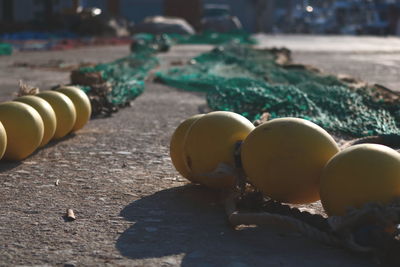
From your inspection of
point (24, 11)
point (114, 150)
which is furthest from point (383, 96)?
point (24, 11)

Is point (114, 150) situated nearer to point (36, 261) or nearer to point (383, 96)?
point (36, 261)

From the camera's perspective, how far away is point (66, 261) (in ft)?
8.55

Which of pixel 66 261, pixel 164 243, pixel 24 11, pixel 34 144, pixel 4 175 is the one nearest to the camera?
pixel 66 261

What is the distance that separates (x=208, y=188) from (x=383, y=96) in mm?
3411

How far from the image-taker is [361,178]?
2773mm

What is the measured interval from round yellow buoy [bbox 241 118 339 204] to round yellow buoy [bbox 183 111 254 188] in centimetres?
23

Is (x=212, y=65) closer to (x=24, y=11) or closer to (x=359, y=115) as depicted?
(x=359, y=115)

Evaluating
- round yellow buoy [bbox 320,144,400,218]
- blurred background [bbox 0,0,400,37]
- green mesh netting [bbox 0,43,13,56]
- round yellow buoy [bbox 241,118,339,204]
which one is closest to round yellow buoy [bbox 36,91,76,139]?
round yellow buoy [bbox 241,118,339,204]

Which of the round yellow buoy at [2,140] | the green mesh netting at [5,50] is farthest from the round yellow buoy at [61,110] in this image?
the green mesh netting at [5,50]

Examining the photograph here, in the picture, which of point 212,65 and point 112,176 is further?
point 212,65

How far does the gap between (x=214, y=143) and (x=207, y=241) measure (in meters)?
0.66

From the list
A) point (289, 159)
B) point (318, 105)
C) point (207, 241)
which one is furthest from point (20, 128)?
point (318, 105)

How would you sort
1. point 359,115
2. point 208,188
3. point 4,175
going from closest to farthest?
1. point 208,188
2. point 4,175
3. point 359,115

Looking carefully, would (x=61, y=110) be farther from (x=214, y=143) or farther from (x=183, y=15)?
(x=183, y=15)
